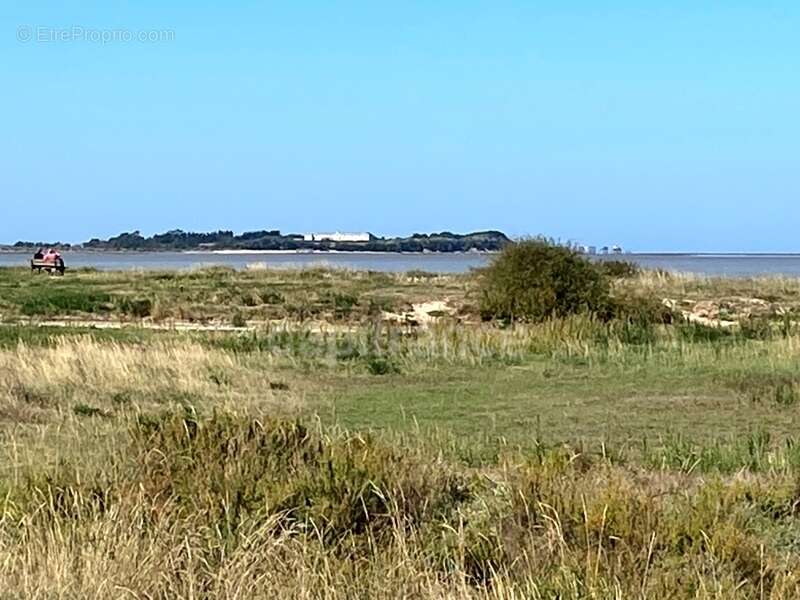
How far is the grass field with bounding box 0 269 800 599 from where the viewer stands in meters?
6.84

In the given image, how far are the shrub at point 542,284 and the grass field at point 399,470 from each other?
9.09 m

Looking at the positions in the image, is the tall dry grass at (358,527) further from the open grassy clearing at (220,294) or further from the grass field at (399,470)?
the open grassy clearing at (220,294)

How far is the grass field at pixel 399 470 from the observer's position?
684cm

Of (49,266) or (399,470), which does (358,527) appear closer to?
(399,470)

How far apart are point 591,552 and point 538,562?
31cm

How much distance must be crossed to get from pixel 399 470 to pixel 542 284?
86.4 ft

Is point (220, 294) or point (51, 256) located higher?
point (51, 256)

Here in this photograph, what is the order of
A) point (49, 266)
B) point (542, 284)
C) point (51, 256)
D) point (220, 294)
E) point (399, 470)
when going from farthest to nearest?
point (51, 256) → point (49, 266) → point (220, 294) → point (542, 284) → point (399, 470)

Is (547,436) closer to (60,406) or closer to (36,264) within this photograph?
(60,406)

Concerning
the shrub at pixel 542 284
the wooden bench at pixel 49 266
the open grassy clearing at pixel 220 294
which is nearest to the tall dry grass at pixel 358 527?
the shrub at pixel 542 284

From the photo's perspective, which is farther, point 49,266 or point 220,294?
point 49,266

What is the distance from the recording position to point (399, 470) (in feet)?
29.3

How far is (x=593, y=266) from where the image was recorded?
35938 millimetres

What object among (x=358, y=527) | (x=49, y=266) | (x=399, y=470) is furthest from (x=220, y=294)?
(x=358, y=527)
